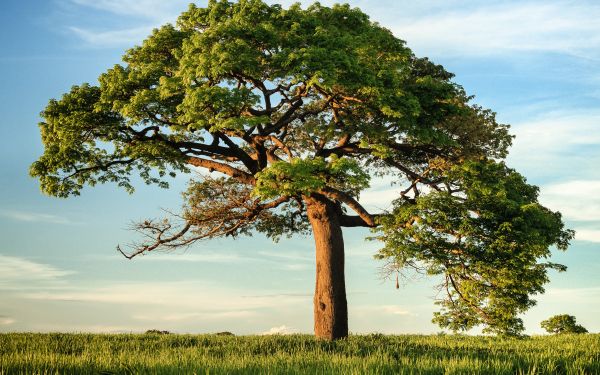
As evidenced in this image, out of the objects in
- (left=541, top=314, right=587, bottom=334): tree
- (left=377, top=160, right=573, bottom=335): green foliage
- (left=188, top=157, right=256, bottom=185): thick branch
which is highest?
(left=188, top=157, right=256, bottom=185): thick branch

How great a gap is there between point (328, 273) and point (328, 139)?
516cm

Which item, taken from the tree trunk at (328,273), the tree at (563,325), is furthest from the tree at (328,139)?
the tree at (563,325)

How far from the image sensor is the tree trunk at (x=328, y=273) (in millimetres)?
20562

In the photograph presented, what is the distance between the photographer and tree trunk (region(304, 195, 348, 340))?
20562mm

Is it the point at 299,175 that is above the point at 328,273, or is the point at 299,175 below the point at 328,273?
above

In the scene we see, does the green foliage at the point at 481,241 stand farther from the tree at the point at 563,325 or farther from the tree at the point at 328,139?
the tree at the point at 563,325

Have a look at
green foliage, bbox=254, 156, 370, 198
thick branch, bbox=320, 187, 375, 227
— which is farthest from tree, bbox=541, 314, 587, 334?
green foliage, bbox=254, 156, 370, 198

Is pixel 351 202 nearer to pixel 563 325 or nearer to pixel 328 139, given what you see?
pixel 328 139

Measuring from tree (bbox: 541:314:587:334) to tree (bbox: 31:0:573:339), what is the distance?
1077 cm

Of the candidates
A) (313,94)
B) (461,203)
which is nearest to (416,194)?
(461,203)

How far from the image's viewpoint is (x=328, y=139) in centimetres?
2139

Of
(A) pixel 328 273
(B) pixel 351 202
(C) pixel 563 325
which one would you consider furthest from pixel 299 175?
(C) pixel 563 325

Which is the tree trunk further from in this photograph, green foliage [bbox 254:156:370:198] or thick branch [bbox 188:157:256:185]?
green foliage [bbox 254:156:370:198]

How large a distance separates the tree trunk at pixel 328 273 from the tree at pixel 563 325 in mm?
16090
